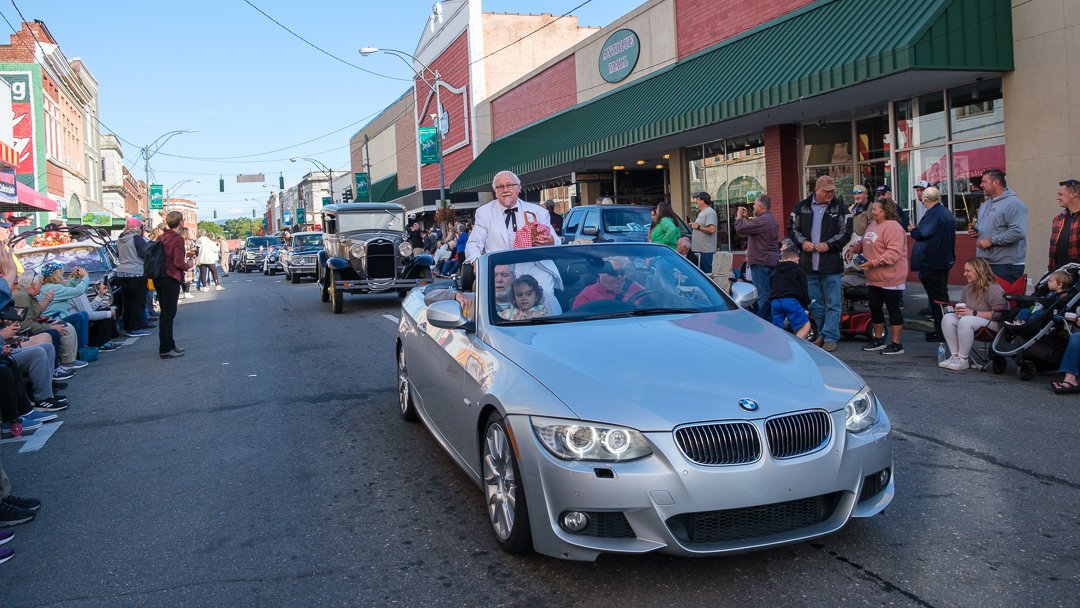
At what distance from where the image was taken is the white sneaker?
8688 mm

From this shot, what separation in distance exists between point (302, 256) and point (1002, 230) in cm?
2442

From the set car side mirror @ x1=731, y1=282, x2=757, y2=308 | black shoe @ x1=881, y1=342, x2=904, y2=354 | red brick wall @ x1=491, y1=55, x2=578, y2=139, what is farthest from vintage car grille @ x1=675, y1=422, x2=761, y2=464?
red brick wall @ x1=491, y1=55, x2=578, y2=139

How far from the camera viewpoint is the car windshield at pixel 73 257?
1466cm

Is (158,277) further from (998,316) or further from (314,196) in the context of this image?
(314,196)

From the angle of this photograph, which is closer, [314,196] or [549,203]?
[549,203]

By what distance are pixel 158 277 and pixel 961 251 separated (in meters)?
12.5

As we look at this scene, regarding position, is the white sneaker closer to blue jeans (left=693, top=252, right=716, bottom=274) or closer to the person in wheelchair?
the person in wheelchair

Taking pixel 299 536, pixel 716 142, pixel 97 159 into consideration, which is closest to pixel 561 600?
pixel 299 536

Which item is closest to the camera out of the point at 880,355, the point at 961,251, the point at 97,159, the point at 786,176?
the point at 880,355

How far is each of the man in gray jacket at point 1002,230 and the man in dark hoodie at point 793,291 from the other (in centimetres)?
214

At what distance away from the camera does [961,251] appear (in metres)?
15.1

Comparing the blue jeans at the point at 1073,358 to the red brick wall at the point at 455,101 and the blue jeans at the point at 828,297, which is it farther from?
the red brick wall at the point at 455,101

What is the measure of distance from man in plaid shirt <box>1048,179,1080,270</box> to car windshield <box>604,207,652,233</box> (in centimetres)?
889

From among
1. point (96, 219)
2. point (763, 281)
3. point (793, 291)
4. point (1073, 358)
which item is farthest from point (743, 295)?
point (96, 219)
